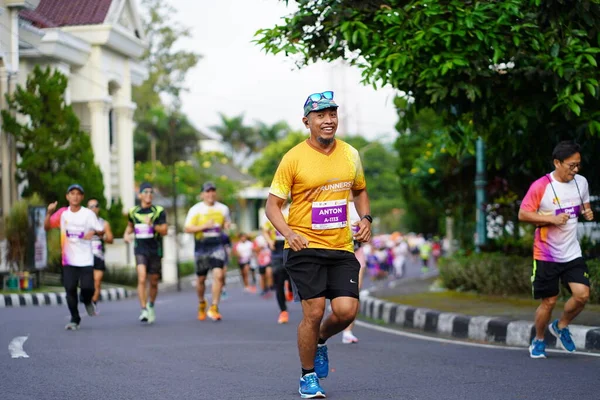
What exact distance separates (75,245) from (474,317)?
4634 mm

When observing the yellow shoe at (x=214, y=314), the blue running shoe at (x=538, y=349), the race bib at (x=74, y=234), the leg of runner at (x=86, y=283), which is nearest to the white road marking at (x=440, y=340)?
the blue running shoe at (x=538, y=349)

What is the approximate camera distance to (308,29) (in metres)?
11.0

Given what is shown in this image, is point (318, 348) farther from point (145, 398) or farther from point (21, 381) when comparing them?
point (21, 381)

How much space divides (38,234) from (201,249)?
402 inches

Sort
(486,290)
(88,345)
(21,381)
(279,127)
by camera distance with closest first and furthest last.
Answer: (21,381), (88,345), (486,290), (279,127)

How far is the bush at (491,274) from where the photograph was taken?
1392 cm

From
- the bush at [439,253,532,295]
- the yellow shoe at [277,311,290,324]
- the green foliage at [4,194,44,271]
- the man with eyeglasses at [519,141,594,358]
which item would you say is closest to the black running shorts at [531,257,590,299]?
the man with eyeglasses at [519,141,594,358]

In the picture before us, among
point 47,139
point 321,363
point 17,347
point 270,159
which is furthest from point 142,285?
point 270,159

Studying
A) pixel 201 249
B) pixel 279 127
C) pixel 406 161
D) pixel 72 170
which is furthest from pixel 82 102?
pixel 279 127

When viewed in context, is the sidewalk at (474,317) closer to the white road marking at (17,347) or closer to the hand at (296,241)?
the hand at (296,241)

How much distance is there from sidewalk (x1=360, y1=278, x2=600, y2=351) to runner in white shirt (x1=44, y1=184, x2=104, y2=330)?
4125mm

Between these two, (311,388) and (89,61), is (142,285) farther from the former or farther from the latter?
(89,61)

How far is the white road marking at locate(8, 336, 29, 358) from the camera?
8500mm

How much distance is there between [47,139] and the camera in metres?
26.2
